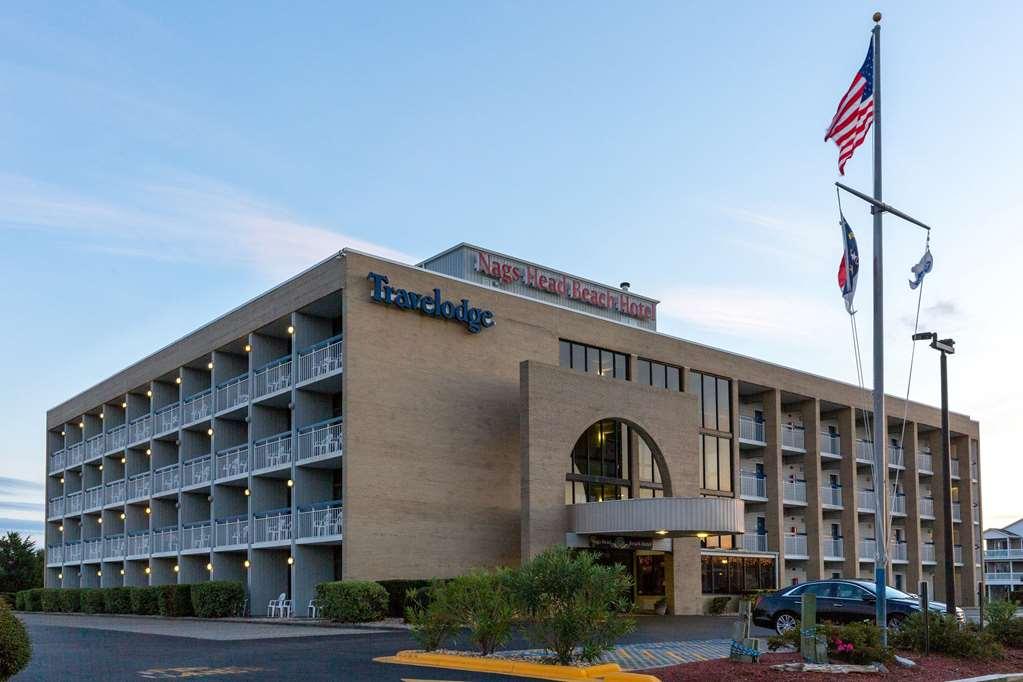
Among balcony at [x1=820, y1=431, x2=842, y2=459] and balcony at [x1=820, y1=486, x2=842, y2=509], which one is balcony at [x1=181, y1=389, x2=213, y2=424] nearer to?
balcony at [x1=820, y1=486, x2=842, y2=509]

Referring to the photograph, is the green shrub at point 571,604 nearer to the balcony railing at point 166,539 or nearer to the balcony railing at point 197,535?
the balcony railing at point 197,535

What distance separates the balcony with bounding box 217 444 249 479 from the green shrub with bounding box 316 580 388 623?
1055 centimetres

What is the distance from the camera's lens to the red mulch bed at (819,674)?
16234 millimetres

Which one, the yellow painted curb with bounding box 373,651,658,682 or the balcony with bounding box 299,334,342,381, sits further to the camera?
the balcony with bounding box 299,334,342,381

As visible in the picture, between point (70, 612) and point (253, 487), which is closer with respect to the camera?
point (253, 487)

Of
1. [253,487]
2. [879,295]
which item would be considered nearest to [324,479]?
[253,487]

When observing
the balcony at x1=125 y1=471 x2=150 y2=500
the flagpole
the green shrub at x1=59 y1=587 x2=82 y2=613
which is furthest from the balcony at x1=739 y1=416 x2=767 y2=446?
the green shrub at x1=59 y1=587 x2=82 y2=613

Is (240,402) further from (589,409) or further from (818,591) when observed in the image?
(818,591)

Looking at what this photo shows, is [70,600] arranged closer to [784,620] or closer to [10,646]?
[784,620]

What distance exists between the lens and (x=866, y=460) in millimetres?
59500

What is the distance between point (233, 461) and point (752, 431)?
24457mm

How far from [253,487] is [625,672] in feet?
88.2

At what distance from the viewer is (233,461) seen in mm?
42938

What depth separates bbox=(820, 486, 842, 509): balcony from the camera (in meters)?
56.5
